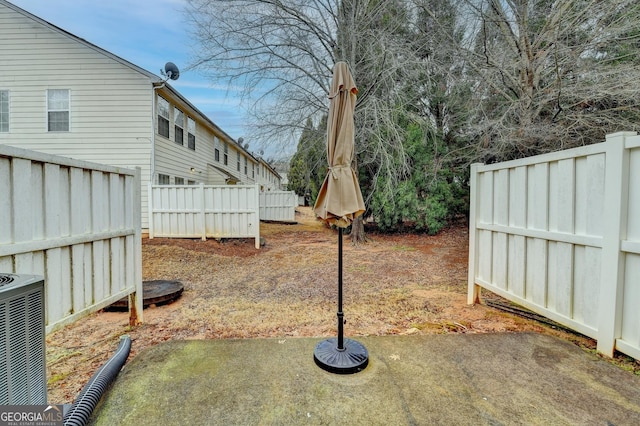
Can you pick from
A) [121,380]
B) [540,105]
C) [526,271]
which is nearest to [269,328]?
[121,380]

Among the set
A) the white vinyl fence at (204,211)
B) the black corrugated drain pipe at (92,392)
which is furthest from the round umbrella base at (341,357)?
the white vinyl fence at (204,211)

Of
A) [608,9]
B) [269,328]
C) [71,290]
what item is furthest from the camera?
[608,9]

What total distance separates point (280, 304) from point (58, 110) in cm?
1126

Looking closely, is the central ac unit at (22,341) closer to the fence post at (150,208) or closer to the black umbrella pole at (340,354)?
the black umbrella pole at (340,354)

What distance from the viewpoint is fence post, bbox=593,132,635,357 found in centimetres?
229

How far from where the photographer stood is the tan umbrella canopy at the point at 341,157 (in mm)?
2496

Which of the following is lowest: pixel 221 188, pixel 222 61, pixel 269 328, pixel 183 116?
pixel 269 328

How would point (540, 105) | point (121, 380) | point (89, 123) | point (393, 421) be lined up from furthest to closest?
point (89, 123) < point (540, 105) < point (121, 380) < point (393, 421)

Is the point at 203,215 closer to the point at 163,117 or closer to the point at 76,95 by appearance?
the point at 163,117

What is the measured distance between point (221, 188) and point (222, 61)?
13.1 feet

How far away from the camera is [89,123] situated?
10.1 m

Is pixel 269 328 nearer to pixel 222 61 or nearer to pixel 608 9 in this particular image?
pixel 222 61

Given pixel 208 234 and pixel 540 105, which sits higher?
pixel 540 105

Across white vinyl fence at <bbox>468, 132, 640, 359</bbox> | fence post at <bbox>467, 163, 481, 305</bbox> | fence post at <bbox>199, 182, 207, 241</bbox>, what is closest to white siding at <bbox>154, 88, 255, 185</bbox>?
fence post at <bbox>199, 182, 207, 241</bbox>
